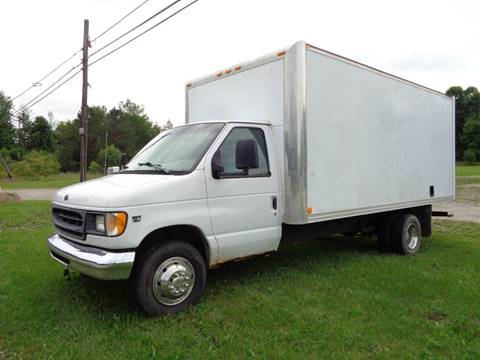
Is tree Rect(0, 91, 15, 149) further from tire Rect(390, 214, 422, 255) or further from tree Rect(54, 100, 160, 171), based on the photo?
tire Rect(390, 214, 422, 255)

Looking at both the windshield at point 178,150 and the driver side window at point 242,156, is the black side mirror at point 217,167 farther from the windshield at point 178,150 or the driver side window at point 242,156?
the windshield at point 178,150

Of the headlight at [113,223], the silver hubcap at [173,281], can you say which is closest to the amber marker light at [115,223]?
the headlight at [113,223]

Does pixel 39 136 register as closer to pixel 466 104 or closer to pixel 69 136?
pixel 69 136

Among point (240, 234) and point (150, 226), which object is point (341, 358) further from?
point (150, 226)

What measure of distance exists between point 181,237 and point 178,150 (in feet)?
3.63

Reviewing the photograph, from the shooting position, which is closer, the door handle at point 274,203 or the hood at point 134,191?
the hood at point 134,191

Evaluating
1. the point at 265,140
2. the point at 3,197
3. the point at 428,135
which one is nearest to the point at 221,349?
the point at 265,140

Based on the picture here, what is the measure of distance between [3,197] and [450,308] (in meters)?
17.5

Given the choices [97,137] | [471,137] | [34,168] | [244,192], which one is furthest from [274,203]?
[471,137]

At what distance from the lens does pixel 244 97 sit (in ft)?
18.3

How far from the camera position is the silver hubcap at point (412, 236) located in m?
7.29

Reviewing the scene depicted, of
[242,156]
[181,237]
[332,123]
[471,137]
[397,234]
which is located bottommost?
[397,234]

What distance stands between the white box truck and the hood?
0.04ft

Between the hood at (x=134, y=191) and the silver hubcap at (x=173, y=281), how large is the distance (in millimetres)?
719
